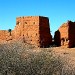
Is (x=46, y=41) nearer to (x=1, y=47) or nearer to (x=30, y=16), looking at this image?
(x=30, y=16)

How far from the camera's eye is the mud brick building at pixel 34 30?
96.5ft

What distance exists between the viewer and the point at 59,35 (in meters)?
31.2

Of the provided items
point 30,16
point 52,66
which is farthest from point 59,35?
point 52,66

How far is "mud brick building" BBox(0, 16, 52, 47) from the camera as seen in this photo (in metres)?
29.4

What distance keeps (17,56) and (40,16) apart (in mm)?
19585

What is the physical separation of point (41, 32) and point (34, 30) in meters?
0.69

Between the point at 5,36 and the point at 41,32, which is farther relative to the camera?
the point at 5,36

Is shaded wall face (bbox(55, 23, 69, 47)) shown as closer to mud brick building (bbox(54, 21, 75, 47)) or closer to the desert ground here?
mud brick building (bbox(54, 21, 75, 47))

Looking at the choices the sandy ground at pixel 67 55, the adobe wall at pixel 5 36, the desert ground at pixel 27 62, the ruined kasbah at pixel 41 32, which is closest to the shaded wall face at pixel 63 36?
the ruined kasbah at pixel 41 32

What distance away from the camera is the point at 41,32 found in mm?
29656

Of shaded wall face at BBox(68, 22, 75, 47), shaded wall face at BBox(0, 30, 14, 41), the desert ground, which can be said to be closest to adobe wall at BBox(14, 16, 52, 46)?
shaded wall face at BBox(0, 30, 14, 41)

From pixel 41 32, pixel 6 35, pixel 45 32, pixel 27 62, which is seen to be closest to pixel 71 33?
pixel 45 32

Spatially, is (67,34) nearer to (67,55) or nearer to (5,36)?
(5,36)

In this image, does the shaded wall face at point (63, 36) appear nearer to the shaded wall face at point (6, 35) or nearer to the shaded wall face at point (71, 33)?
the shaded wall face at point (71, 33)
